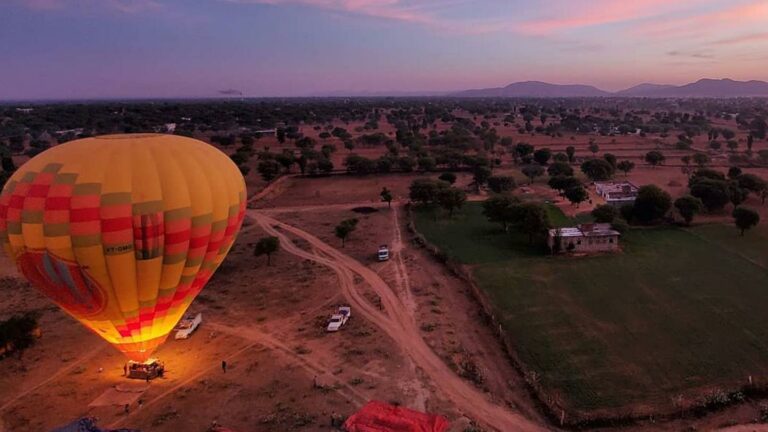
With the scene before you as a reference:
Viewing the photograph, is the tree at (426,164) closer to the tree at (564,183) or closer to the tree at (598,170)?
the tree at (598,170)

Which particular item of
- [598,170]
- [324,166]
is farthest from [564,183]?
[324,166]

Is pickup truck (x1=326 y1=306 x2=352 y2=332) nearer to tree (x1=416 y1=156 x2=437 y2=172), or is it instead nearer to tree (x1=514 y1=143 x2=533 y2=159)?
tree (x1=416 y1=156 x2=437 y2=172)

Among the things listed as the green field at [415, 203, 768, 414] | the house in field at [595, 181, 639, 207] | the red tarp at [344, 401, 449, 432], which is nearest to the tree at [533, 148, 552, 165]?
the house in field at [595, 181, 639, 207]

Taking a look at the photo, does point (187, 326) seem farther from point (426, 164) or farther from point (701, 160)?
point (701, 160)

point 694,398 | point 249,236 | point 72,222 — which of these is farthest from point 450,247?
point 72,222

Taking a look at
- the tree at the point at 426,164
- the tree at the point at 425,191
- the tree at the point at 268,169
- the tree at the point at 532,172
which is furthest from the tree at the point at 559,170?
the tree at the point at 268,169
